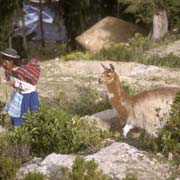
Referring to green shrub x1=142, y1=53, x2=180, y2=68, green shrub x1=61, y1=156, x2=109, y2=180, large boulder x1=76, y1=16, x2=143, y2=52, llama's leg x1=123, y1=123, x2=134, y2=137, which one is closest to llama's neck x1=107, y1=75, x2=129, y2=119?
llama's leg x1=123, y1=123, x2=134, y2=137

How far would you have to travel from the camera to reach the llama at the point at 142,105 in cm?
802

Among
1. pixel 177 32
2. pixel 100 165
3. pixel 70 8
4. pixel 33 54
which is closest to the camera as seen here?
pixel 100 165

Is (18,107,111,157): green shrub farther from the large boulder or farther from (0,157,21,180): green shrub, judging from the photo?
the large boulder

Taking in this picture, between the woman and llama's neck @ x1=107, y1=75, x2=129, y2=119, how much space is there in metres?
1.07

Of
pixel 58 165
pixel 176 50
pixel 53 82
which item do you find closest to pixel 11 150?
pixel 58 165

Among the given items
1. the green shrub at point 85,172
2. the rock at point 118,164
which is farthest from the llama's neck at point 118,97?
the green shrub at point 85,172

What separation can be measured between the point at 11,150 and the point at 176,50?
40.0ft

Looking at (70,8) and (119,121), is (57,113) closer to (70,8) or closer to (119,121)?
(119,121)

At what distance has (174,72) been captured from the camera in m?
15.0

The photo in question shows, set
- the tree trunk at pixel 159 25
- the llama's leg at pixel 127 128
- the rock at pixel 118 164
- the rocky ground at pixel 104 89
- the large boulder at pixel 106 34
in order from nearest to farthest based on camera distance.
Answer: the rock at pixel 118 164 < the rocky ground at pixel 104 89 < the llama's leg at pixel 127 128 < the tree trunk at pixel 159 25 < the large boulder at pixel 106 34

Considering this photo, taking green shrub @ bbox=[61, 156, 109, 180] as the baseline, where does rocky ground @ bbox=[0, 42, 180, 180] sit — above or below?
below

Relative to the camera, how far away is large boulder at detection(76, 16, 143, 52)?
23.3 m

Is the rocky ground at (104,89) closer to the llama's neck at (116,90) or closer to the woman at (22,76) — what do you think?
the llama's neck at (116,90)

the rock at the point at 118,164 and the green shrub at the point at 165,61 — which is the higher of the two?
the rock at the point at 118,164
